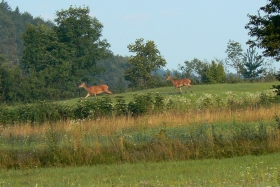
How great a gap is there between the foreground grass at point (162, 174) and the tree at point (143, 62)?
49.9 meters

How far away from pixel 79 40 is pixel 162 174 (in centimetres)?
6112

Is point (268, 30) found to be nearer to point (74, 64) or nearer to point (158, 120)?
point (158, 120)

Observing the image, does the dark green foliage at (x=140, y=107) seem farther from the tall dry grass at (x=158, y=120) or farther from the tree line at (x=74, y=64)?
the tree line at (x=74, y=64)

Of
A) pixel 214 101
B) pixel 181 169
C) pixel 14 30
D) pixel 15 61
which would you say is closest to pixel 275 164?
pixel 181 169

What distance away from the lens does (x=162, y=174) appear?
10586 millimetres

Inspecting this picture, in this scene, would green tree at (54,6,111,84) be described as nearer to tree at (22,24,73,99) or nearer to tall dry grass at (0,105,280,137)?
tree at (22,24,73,99)

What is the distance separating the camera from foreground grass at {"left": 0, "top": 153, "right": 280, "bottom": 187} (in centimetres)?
890

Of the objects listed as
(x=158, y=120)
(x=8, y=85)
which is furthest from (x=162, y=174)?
(x=8, y=85)

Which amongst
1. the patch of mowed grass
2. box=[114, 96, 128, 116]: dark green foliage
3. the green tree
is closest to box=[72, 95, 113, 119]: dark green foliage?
box=[114, 96, 128, 116]: dark green foliage

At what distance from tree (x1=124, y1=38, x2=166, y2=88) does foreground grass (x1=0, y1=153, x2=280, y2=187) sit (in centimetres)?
4994

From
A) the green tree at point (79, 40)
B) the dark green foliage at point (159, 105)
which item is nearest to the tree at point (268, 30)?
the dark green foliage at point (159, 105)

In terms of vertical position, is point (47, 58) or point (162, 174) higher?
point (47, 58)

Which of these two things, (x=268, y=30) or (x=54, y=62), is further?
(x=54, y=62)

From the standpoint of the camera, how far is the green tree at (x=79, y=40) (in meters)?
69.6
